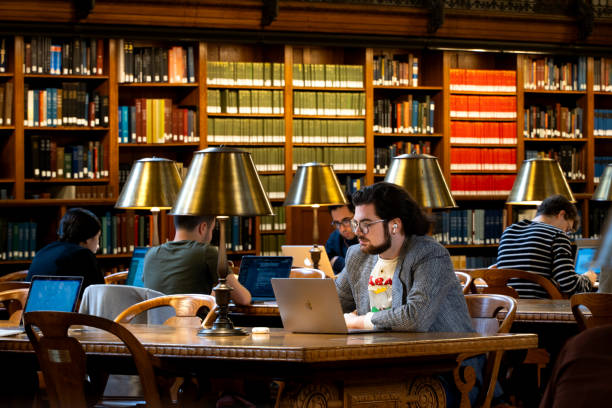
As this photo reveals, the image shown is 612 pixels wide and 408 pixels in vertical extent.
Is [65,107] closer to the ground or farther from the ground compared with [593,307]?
farther from the ground

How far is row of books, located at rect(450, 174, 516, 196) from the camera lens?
29.3ft

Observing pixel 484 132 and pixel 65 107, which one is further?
pixel 484 132

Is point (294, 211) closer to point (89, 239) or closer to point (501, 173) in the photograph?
point (501, 173)

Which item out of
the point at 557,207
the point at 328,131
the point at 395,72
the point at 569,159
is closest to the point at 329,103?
the point at 328,131

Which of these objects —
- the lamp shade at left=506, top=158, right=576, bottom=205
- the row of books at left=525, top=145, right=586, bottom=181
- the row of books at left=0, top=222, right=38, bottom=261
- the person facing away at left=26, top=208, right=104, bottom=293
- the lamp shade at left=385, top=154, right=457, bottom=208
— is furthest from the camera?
the row of books at left=525, top=145, right=586, bottom=181

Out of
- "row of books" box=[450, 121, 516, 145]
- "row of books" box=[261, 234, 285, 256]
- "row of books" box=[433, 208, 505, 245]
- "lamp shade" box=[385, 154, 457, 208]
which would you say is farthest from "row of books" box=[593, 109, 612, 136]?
"lamp shade" box=[385, 154, 457, 208]

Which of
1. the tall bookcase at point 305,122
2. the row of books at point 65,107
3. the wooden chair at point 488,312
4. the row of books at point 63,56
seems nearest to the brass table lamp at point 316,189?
the tall bookcase at point 305,122

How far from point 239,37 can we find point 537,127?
313cm

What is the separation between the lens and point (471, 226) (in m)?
8.94

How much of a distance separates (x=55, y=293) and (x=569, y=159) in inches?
268

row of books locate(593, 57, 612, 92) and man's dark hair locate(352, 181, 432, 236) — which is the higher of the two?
row of books locate(593, 57, 612, 92)

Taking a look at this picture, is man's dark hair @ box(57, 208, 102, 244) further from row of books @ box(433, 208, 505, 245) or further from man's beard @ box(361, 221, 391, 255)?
row of books @ box(433, 208, 505, 245)

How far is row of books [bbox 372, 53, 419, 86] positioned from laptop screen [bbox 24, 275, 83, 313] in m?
5.52

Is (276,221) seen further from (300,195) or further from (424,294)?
(424,294)
